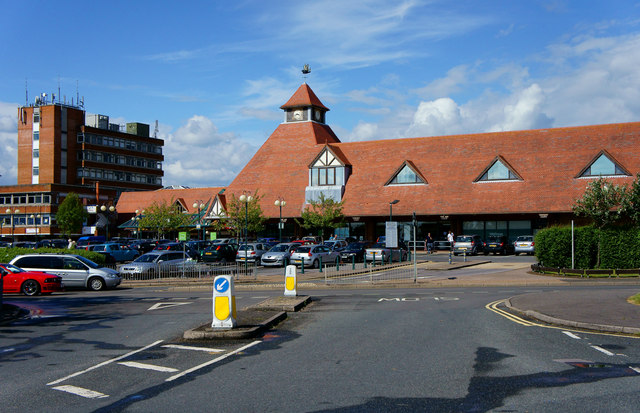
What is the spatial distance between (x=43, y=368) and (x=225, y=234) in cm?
5930

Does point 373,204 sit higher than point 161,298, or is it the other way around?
point 373,204

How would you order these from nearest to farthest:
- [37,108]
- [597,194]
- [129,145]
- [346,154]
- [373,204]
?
[597,194] → [373,204] → [346,154] → [37,108] → [129,145]

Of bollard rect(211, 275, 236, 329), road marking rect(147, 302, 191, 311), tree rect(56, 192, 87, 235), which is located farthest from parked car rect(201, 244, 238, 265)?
tree rect(56, 192, 87, 235)

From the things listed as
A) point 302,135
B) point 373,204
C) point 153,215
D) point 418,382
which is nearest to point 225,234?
point 153,215

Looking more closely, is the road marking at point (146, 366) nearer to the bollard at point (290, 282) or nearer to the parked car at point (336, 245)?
the bollard at point (290, 282)

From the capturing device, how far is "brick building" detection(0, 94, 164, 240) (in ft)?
303

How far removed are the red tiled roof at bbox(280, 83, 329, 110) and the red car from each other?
1899 inches

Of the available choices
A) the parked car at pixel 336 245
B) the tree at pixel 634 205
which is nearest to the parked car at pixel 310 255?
the parked car at pixel 336 245

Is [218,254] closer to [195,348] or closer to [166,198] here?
[195,348]

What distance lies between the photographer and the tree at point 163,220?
2773 inches

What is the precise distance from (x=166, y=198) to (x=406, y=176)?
116 feet

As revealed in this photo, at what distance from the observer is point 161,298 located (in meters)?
23.8

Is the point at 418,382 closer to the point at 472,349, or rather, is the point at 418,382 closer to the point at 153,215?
the point at 472,349

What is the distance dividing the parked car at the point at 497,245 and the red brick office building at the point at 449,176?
2831 millimetres
